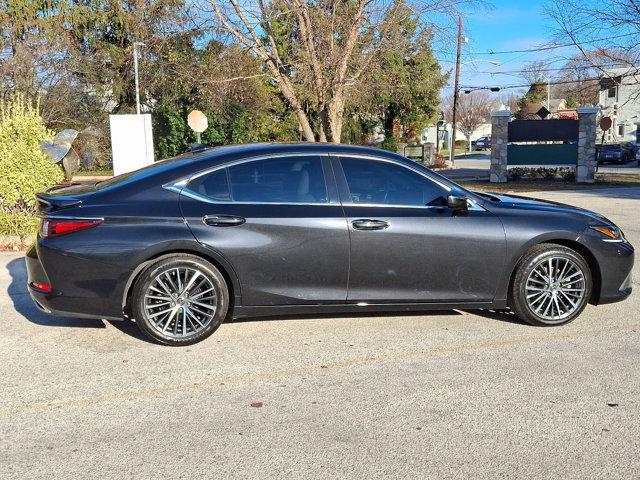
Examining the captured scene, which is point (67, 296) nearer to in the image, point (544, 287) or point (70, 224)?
point (70, 224)

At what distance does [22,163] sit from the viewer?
9.94m

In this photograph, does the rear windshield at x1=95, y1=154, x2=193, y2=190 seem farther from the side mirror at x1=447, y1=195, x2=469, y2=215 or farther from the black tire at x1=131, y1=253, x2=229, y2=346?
the side mirror at x1=447, y1=195, x2=469, y2=215

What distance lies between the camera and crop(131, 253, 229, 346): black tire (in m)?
4.89

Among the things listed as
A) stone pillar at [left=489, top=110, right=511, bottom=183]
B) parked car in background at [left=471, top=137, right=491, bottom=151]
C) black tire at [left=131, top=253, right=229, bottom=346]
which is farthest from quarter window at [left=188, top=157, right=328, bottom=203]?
parked car in background at [left=471, top=137, right=491, bottom=151]

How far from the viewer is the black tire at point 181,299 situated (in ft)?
16.1

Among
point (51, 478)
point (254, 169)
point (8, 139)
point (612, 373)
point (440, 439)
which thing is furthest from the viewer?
point (8, 139)

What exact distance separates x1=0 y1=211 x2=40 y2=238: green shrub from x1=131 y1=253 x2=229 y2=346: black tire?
5549mm

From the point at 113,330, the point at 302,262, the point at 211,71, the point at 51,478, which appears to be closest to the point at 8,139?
the point at 113,330

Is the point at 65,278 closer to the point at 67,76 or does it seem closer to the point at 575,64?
the point at 575,64

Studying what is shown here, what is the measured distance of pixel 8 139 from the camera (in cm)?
988

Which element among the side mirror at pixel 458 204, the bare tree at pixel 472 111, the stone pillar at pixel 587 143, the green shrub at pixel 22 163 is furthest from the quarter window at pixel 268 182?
the bare tree at pixel 472 111

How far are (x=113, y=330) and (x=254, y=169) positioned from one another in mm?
1837

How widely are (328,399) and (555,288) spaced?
2542 mm

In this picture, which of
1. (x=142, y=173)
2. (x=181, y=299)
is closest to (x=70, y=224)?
(x=142, y=173)
